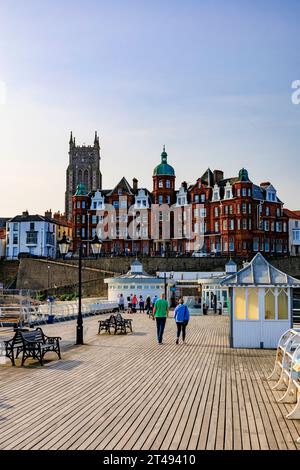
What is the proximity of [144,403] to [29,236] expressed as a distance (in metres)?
84.9

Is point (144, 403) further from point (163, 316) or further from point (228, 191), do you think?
point (228, 191)

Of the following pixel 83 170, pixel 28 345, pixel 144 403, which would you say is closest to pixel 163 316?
pixel 28 345

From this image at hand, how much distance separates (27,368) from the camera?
42.8 feet

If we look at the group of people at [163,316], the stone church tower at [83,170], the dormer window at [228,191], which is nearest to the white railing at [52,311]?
the group of people at [163,316]

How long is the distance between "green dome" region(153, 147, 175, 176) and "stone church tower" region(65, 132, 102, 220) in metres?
48.9

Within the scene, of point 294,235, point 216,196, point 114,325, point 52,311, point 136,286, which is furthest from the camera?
point 294,235

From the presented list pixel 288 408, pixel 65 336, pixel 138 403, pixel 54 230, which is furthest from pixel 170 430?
pixel 54 230

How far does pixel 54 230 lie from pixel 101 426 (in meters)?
89.5

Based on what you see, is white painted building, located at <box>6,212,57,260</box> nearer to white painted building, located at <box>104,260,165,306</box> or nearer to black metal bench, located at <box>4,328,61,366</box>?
white painted building, located at <box>104,260,165,306</box>

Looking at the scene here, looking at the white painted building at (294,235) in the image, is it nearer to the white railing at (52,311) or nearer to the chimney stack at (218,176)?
the chimney stack at (218,176)

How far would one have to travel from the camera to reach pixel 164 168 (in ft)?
271

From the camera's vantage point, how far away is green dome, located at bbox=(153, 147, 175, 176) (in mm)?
82688

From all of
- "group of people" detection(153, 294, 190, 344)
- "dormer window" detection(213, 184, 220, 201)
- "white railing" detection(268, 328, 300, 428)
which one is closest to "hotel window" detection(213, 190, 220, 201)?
"dormer window" detection(213, 184, 220, 201)
